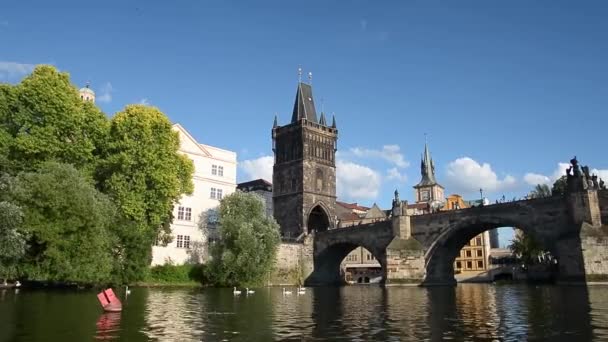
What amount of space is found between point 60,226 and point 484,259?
7606 cm

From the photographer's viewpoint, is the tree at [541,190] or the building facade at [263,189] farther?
the building facade at [263,189]

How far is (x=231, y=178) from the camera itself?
2391 inches

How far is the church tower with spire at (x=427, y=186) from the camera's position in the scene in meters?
124

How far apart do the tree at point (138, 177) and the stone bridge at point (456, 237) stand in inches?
927

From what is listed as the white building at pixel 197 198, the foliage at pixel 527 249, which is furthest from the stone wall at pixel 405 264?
the foliage at pixel 527 249

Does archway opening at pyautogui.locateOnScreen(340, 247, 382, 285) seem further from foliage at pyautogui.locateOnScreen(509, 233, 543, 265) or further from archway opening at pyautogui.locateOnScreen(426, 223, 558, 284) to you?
foliage at pyautogui.locateOnScreen(509, 233, 543, 265)

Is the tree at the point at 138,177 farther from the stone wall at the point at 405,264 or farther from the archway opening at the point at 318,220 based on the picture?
the archway opening at the point at 318,220

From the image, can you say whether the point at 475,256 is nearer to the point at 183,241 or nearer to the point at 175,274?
the point at 183,241

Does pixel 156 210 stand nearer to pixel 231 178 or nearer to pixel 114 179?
pixel 114 179

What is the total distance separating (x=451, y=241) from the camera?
5309cm

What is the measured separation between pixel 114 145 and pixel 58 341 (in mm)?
32725

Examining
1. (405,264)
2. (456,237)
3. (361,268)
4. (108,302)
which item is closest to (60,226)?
(108,302)

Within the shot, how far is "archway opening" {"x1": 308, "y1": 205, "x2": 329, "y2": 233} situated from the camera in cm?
8369

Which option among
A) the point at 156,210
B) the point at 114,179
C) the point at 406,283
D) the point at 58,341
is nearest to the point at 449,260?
the point at 406,283
